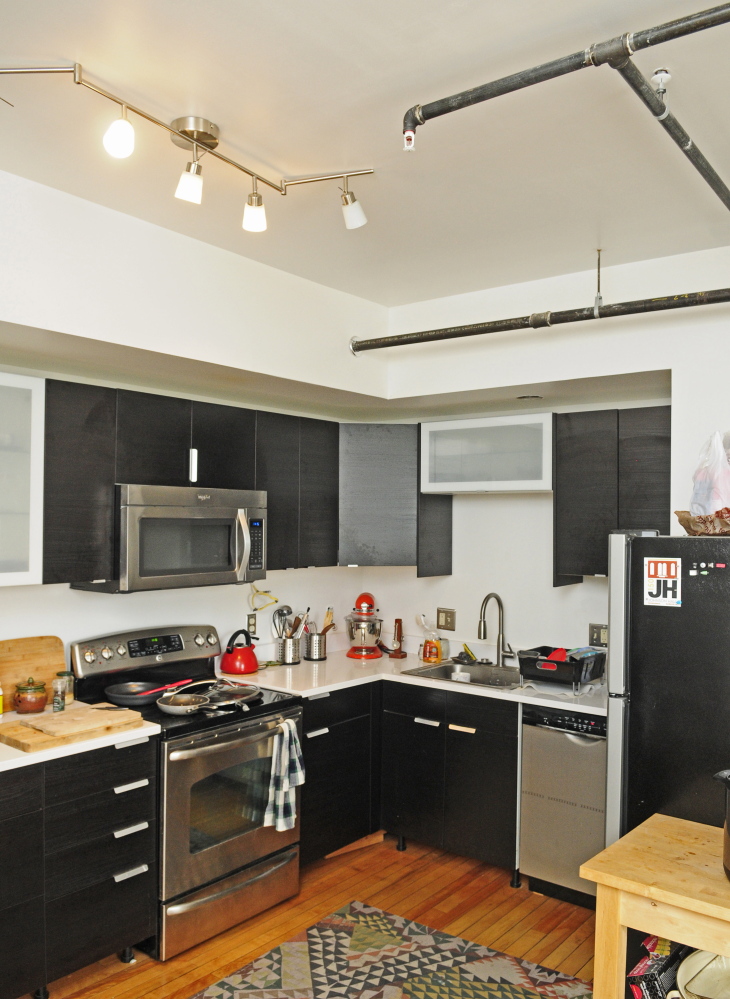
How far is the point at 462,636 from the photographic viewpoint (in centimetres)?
437

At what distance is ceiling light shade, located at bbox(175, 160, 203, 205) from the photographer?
1970 millimetres

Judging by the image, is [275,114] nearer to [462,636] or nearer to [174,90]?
[174,90]

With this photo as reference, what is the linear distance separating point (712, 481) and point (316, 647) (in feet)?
7.49

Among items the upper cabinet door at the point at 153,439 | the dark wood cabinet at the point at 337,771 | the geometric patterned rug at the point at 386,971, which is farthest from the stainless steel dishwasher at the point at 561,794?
the upper cabinet door at the point at 153,439

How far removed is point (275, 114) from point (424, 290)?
5.31 feet

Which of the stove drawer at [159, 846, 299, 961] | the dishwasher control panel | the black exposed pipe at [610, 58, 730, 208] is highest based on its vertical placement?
the black exposed pipe at [610, 58, 730, 208]

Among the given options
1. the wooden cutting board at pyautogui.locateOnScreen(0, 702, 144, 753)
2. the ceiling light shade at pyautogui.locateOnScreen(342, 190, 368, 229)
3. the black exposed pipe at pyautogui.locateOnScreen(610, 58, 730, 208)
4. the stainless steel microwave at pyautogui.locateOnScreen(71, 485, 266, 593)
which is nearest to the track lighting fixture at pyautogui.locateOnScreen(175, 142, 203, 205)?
the ceiling light shade at pyautogui.locateOnScreen(342, 190, 368, 229)

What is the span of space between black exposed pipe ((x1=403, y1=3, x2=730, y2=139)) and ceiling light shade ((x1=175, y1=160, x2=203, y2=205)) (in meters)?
0.56

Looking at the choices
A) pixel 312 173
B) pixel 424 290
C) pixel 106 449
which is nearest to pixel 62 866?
pixel 106 449

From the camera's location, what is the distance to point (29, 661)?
10.0 feet

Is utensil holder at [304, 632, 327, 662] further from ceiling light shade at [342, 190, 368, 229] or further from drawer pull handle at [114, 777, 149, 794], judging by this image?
ceiling light shade at [342, 190, 368, 229]

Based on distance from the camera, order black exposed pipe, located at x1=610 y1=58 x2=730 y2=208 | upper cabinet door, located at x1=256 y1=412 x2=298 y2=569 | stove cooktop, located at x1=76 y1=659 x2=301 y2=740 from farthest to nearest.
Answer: upper cabinet door, located at x1=256 y1=412 x2=298 y2=569
stove cooktop, located at x1=76 y1=659 x2=301 y2=740
black exposed pipe, located at x1=610 y1=58 x2=730 y2=208

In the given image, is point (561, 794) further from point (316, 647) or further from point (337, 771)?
point (316, 647)

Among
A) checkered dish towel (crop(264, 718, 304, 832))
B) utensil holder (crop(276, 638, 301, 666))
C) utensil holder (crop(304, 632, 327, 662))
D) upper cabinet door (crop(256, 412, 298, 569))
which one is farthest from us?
utensil holder (crop(304, 632, 327, 662))
